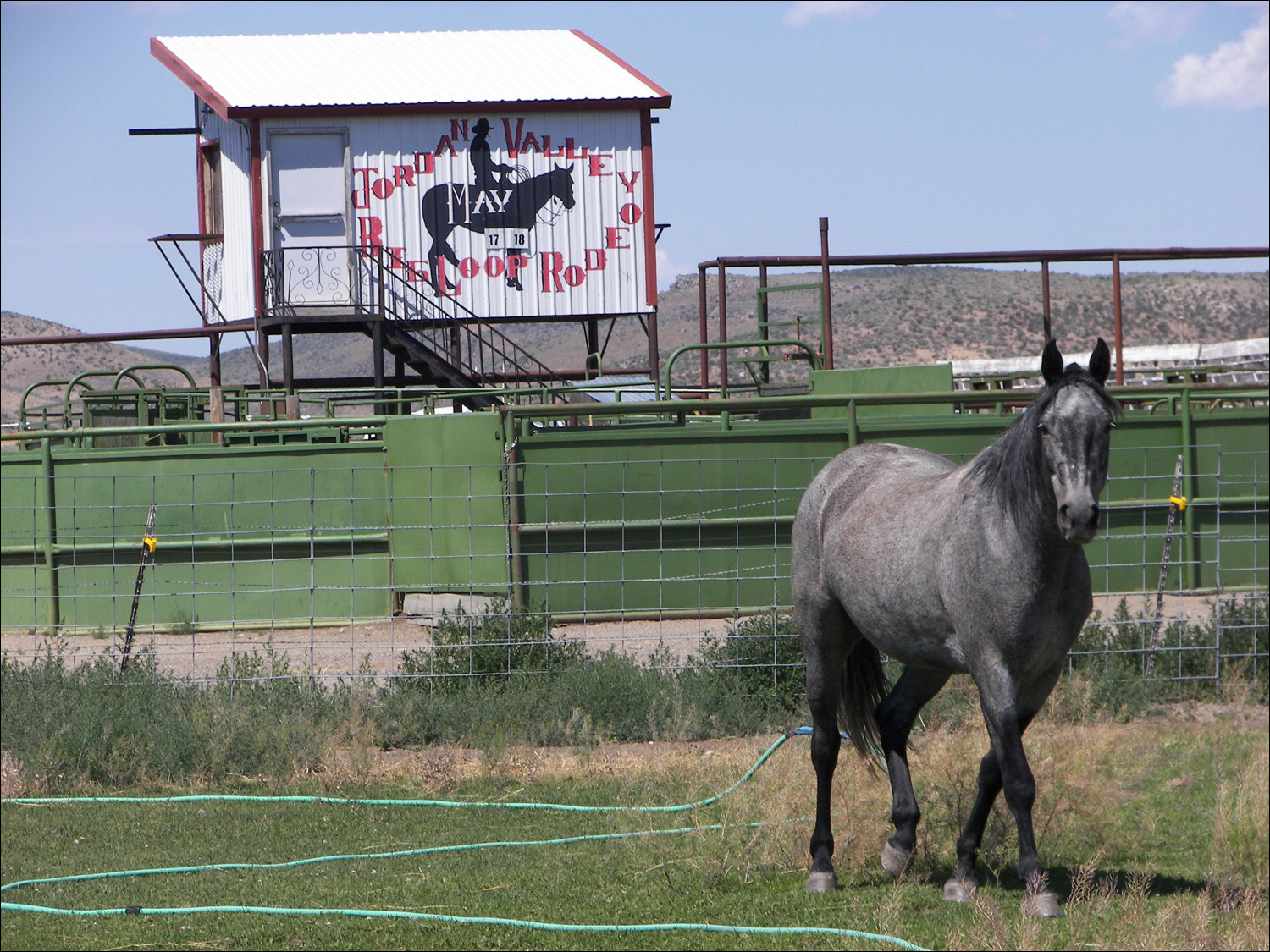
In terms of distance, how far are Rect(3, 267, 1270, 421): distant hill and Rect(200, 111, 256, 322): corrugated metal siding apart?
149 ft

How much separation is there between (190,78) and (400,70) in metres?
3.79

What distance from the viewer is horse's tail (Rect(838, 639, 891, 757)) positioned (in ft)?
21.0

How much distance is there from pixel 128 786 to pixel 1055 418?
20.5ft

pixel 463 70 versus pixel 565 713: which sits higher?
pixel 463 70

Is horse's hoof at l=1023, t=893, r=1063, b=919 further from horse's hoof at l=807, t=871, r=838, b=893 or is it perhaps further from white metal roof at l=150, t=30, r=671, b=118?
white metal roof at l=150, t=30, r=671, b=118

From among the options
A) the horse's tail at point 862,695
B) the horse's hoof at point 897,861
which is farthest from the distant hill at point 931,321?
the horse's hoof at point 897,861

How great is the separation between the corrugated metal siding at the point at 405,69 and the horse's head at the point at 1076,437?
18885mm

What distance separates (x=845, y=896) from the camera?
5.77 m

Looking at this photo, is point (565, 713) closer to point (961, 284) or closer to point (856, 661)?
point (856, 661)

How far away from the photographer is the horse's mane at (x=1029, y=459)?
196 inches

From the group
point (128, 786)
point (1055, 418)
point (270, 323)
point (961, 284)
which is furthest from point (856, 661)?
point (961, 284)

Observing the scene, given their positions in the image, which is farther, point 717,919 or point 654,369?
point 654,369

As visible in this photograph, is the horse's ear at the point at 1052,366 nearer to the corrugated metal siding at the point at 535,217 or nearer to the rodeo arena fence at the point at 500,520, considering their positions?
the rodeo arena fence at the point at 500,520

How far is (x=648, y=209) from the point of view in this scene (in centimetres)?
2336
